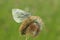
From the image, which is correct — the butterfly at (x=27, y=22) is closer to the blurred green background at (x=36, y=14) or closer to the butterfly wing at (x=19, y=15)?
the butterfly wing at (x=19, y=15)

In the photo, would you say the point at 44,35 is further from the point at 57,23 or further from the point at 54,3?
the point at 54,3

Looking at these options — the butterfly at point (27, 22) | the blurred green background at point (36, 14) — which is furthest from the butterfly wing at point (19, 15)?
the blurred green background at point (36, 14)

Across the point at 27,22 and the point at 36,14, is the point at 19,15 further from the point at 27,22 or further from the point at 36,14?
the point at 36,14

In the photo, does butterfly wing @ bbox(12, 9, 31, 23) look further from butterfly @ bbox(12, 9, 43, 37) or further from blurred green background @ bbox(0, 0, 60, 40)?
blurred green background @ bbox(0, 0, 60, 40)

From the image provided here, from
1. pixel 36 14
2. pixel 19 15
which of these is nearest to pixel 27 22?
pixel 19 15

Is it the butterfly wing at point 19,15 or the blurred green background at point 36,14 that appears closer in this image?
the butterfly wing at point 19,15

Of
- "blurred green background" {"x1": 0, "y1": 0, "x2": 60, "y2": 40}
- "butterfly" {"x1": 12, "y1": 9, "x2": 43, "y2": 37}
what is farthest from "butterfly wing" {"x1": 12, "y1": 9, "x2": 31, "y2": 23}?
"blurred green background" {"x1": 0, "y1": 0, "x2": 60, "y2": 40}

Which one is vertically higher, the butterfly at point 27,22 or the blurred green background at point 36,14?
the blurred green background at point 36,14
